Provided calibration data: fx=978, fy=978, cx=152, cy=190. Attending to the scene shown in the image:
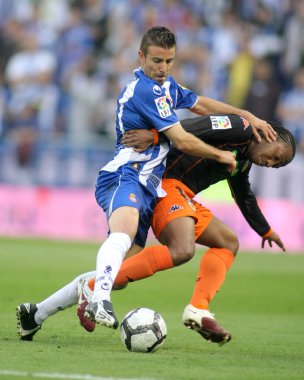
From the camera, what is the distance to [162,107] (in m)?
6.57

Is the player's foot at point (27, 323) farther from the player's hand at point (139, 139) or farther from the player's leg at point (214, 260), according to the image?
the player's hand at point (139, 139)

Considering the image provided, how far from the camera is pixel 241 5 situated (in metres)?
19.7

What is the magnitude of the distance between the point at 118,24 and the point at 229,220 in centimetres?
597

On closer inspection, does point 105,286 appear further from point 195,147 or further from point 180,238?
point 195,147

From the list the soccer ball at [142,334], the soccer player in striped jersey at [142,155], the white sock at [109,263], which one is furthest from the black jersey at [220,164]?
the soccer ball at [142,334]

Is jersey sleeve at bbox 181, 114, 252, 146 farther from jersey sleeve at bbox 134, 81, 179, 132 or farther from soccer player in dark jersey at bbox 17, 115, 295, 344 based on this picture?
jersey sleeve at bbox 134, 81, 179, 132

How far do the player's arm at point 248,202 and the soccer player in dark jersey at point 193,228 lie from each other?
111 mm

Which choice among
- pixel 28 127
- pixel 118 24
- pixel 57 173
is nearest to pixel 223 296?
pixel 57 173

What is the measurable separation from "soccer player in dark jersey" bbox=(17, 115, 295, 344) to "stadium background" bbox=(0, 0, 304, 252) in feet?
31.0

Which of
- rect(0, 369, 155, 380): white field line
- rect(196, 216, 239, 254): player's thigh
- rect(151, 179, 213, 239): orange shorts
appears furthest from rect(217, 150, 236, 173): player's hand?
rect(0, 369, 155, 380): white field line

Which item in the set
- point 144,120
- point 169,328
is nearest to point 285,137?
point 144,120

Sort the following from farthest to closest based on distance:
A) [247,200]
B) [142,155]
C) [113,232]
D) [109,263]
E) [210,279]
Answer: [247,200] < [210,279] < [142,155] < [113,232] < [109,263]

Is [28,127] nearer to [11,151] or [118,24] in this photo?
[11,151]

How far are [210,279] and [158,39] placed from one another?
1.71m
